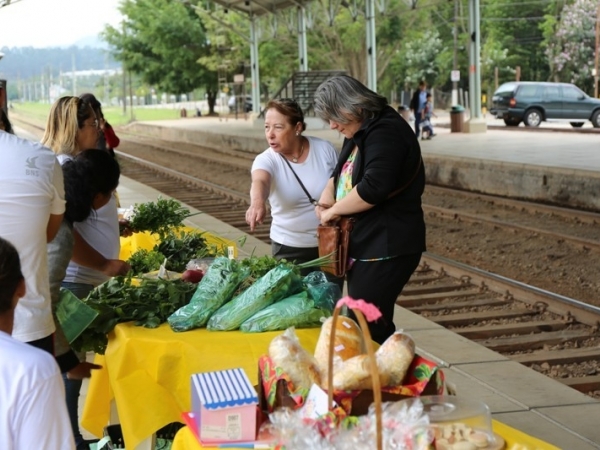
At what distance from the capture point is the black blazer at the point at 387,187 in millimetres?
4367

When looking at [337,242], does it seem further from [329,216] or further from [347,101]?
[347,101]

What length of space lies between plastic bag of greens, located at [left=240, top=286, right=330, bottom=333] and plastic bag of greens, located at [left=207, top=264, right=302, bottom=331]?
0.11 feet

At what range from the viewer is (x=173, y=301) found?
14.7 ft

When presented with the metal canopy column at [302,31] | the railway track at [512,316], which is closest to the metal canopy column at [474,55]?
the metal canopy column at [302,31]

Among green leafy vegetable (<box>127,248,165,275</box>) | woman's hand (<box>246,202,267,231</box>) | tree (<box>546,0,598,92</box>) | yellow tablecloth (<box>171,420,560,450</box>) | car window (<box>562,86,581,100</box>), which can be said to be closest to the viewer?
yellow tablecloth (<box>171,420,560,450</box>)

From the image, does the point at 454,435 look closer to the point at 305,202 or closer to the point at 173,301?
the point at 173,301

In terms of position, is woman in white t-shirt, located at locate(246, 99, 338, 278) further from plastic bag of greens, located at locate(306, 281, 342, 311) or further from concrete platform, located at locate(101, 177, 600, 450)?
concrete platform, located at locate(101, 177, 600, 450)

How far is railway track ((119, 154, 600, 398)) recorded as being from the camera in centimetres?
718

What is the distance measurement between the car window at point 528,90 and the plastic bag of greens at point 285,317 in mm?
35426

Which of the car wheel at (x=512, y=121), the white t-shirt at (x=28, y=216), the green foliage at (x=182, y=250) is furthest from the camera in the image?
the car wheel at (x=512, y=121)

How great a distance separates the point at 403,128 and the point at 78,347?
5.88 feet

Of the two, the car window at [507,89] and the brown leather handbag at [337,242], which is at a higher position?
the car window at [507,89]

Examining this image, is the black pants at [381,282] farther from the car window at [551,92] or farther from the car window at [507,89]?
the car window at [507,89]

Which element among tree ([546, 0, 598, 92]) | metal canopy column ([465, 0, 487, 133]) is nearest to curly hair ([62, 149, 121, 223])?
metal canopy column ([465, 0, 487, 133])
